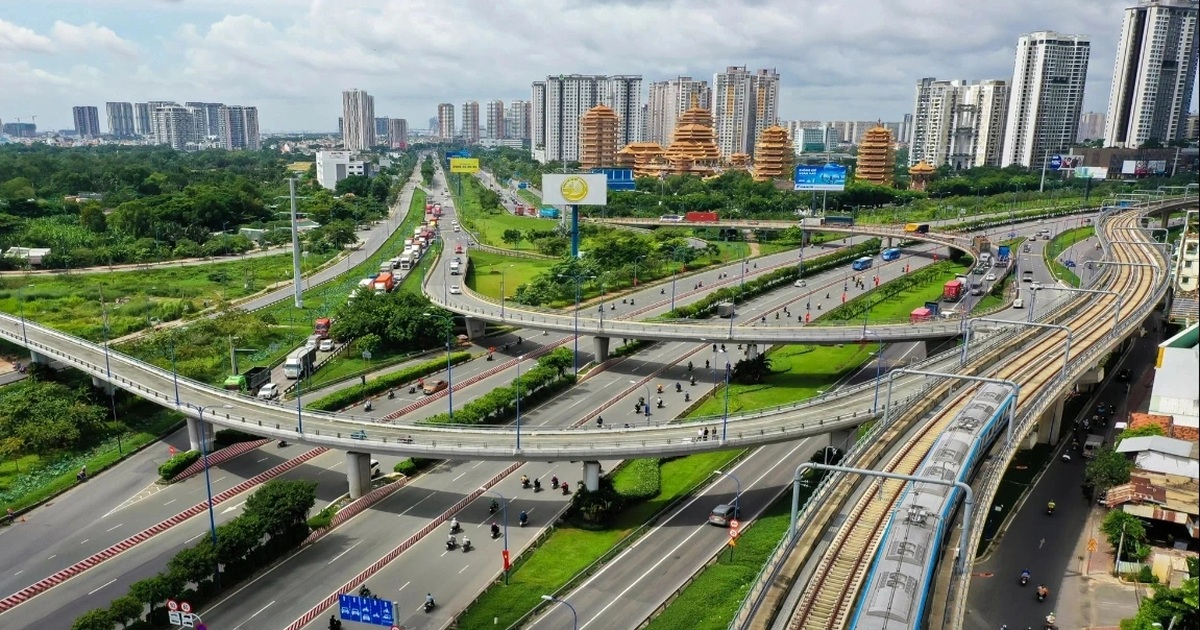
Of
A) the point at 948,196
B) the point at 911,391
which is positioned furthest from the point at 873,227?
the point at 911,391

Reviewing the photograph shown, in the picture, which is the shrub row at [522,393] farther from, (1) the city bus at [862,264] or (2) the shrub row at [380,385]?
(1) the city bus at [862,264]

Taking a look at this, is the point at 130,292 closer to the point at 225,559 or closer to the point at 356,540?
the point at 356,540

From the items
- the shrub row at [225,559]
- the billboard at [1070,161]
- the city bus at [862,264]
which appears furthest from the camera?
the billboard at [1070,161]

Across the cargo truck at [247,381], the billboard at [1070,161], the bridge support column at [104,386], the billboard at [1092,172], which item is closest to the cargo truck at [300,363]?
the cargo truck at [247,381]

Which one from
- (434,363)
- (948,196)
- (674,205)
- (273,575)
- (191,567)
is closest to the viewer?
(191,567)

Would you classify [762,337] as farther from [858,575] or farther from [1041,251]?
[1041,251]

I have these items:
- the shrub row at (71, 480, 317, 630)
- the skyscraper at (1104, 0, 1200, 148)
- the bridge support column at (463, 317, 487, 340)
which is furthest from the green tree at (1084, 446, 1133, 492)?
the skyscraper at (1104, 0, 1200, 148)

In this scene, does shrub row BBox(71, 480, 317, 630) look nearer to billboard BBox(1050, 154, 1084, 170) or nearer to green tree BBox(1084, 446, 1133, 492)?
green tree BBox(1084, 446, 1133, 492)
